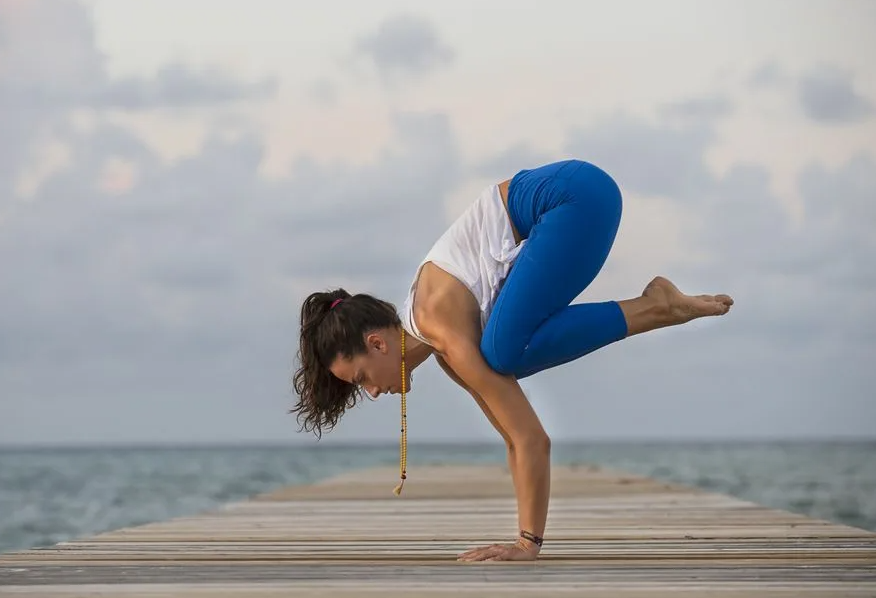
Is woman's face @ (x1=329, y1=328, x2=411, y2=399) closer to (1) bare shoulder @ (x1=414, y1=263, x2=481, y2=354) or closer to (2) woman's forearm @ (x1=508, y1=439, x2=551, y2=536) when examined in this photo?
(1) bare shoulder @ (x1=414, y1=263, x2=481, y2=354)

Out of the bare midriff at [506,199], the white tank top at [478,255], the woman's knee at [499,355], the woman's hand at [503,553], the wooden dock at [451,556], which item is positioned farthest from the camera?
the bare midriff at [506,199]

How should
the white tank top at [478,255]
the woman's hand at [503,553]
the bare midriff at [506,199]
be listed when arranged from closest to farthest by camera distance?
the woman's hand at [503,553] → the white tank top at [478,255] → the bare midriff at [506,199]

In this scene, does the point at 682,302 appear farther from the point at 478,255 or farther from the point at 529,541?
the point at 529,541

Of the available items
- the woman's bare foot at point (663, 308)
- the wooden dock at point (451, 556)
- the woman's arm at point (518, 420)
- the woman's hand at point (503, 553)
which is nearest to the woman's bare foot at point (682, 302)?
the woman's bare foot at point (663, 308)

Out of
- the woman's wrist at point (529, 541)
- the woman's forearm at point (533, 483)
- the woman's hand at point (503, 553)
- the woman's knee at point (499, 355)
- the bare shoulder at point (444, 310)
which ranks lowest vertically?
the woman's hand at point (503, 553)

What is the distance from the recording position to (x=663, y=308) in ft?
10.7

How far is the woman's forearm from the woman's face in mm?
426

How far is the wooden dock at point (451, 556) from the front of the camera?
2.45 meters

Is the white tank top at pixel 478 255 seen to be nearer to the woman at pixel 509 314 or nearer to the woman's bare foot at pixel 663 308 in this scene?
the woman at pixel 509 314

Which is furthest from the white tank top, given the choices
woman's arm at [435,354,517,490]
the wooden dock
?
the wooden dock

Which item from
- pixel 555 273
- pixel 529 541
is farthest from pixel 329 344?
pixel 529 541

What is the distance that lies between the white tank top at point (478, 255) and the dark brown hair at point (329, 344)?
0.34ft

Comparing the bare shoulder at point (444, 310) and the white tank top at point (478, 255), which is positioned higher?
the white tank top at point (478, 255)

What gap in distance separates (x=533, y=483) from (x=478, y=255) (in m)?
0.64
